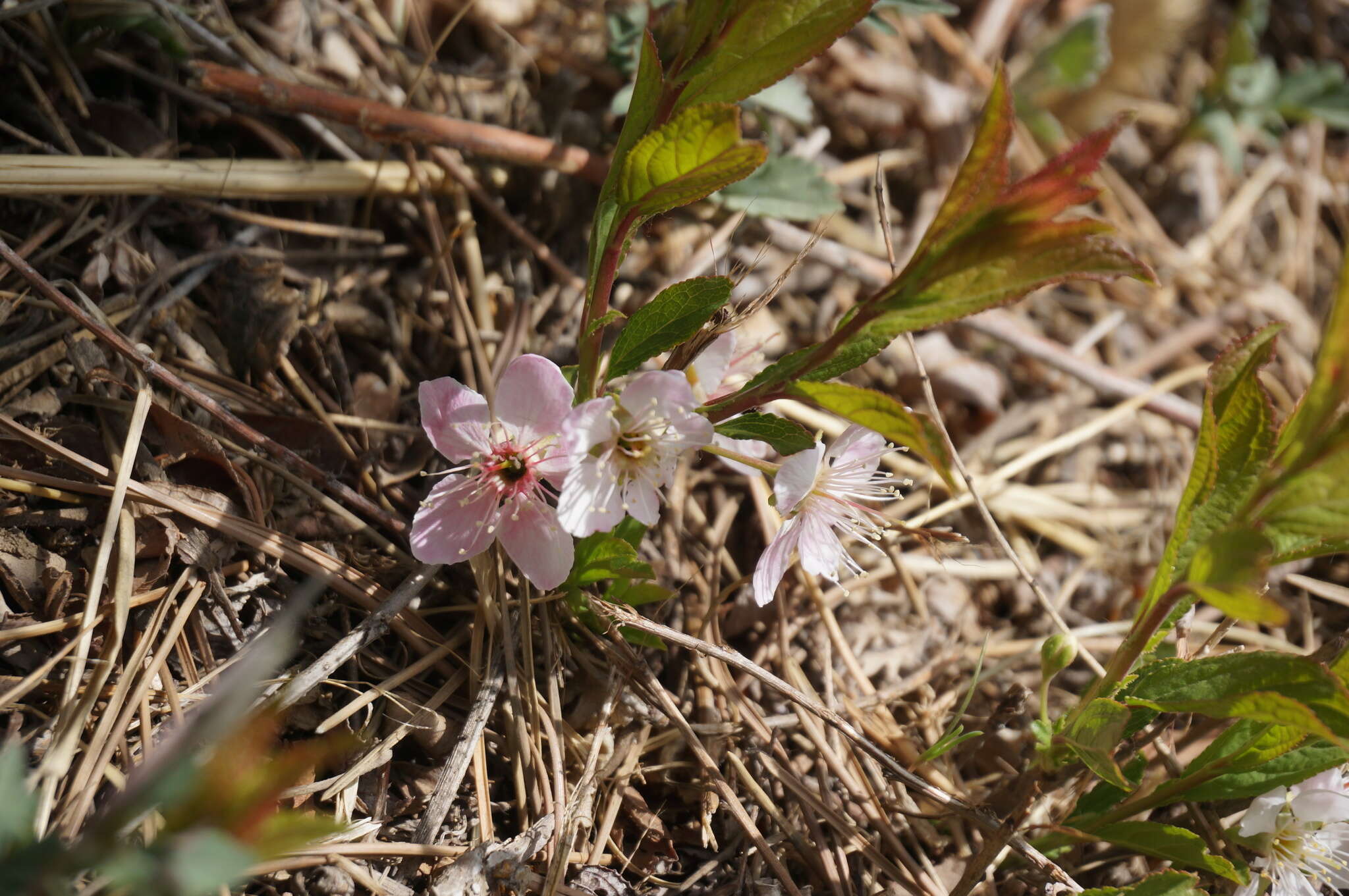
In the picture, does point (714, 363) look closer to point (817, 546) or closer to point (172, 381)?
point (817, 546)

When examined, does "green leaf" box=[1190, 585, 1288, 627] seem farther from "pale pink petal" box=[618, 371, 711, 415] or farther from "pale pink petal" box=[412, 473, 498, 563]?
"pale pink petal" box=[412, 473, 498, 563]

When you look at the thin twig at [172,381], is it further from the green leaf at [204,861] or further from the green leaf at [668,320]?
the green leaf at [204,861]

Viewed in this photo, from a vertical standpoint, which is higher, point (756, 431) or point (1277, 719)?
point (756, 431)

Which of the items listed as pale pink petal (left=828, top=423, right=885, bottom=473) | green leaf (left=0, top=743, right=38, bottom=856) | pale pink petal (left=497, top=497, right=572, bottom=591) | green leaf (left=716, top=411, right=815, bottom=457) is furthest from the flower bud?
green leaf (left=0, top=743, right=38, bottom=856)

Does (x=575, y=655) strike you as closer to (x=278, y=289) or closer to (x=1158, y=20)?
(x=278, y=289)

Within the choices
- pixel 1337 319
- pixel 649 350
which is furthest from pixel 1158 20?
pixel 649 350
